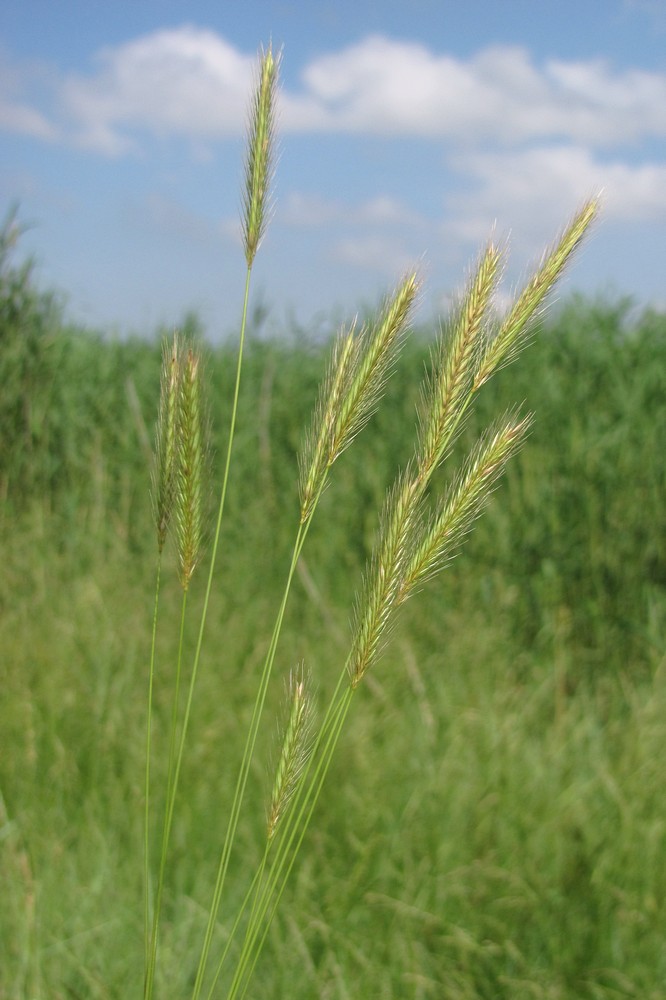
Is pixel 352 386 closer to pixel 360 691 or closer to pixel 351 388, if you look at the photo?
pixel 351 388

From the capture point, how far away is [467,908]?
2057 mm

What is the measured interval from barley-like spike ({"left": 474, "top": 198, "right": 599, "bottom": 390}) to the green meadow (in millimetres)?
309

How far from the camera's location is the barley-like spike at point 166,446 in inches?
42.1

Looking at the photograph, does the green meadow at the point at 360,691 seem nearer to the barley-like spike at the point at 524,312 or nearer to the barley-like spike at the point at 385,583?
the barley-like spike at the point at 385,583

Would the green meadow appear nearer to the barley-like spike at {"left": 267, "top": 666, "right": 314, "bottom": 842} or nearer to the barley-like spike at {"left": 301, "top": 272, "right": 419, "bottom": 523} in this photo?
the barley-like spike at {"left": 267, "top": 666, "right": 314, "bottom": 842}

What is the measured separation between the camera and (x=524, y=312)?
1003 millimetres

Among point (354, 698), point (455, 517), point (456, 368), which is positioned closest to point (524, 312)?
point (456, 368)

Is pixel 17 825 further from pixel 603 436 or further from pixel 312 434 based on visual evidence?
pixel 603 436

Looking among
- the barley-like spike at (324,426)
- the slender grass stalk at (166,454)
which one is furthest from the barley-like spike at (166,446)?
the barley-like spike at (324,426)

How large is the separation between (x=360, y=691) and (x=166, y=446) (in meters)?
2.10

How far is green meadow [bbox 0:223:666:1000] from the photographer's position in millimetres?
1985

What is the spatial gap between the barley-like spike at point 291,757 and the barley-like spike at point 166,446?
224 mm

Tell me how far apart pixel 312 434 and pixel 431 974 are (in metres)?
1.34

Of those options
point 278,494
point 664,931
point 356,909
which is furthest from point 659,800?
point 278,494
